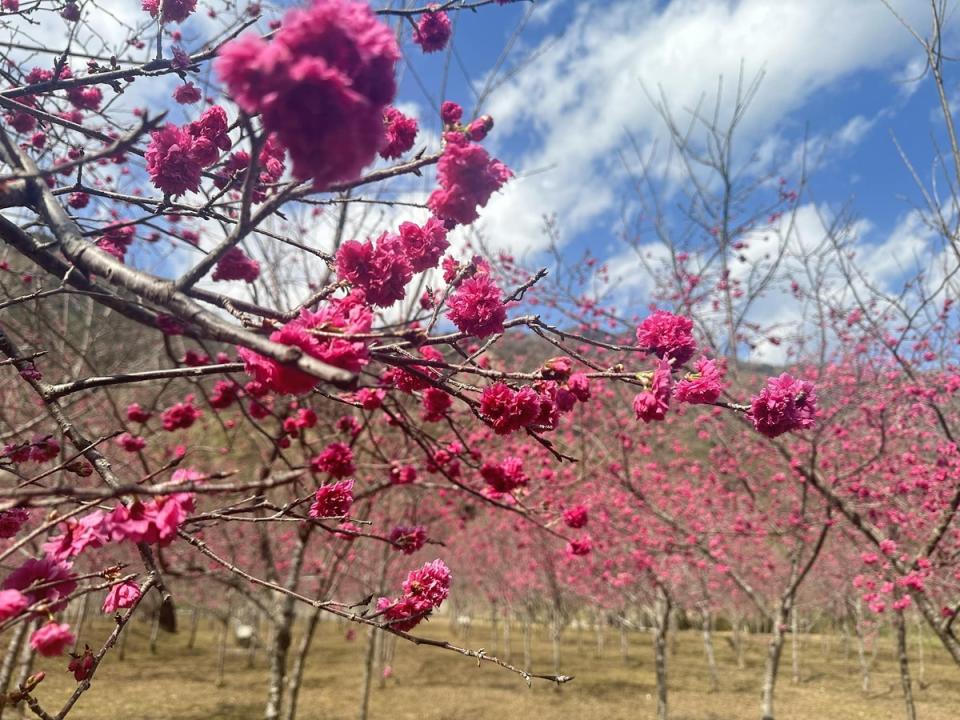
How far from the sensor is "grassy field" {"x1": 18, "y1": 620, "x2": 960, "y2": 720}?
13164 millimetres

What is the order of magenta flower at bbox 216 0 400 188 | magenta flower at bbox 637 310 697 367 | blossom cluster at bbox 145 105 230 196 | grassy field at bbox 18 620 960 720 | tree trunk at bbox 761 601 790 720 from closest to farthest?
magenta flower at bbox 216 0 400 188 → magenta flower at bbox 637 310 697 367 → blossom cluster at bbox 145 105 230 196 → tree trunk at bbox 761 601 790 720 → grassy field at bbox 18 620 960 720

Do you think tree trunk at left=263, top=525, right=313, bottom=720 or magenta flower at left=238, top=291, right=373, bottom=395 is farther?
tree trunk at left=263, top=525, right=313, bottom=720

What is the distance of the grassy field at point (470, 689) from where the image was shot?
13164mm

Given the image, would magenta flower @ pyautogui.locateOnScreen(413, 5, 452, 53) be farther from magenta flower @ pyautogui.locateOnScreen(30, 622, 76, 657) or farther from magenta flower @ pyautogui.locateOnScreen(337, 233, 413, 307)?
magenta flower @ pyautogui.locateOnScreen(30, 622, 76, 657)

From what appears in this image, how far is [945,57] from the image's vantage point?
11.3 feet

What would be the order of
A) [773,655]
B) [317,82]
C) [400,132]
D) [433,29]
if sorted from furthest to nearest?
[773,655], [433,29], [400,132], [317,82]

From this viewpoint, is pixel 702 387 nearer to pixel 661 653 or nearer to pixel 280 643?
pixel 280 643

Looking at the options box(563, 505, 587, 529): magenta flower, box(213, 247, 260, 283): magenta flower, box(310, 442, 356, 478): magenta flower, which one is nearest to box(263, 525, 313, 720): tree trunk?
box(563, 505, 587, 529): magenta flower

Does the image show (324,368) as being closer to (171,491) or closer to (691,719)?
(171,491)

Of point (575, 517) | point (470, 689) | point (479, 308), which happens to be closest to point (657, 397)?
point (479, 308)

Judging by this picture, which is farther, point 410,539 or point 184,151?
point 410,539

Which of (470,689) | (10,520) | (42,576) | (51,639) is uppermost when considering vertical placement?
(10,520)

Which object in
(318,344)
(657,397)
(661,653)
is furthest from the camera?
(661,653)

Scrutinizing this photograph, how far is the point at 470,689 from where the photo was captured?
1609 centimetres
